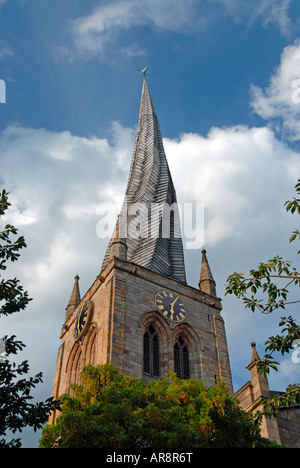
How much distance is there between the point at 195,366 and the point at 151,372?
310cm

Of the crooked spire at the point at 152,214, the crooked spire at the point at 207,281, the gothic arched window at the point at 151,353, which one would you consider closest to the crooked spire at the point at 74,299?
the crooked spire at the point at 152,214

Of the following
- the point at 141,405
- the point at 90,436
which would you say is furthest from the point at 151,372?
the point at 90,436

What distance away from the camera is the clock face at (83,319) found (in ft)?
112

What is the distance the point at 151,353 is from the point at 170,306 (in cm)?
367

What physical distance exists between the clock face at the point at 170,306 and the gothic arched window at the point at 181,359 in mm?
1246

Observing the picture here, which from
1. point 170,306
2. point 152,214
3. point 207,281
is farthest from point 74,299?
point 207,281

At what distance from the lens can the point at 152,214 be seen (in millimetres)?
44062

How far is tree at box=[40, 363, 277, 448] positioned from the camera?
17047 mm

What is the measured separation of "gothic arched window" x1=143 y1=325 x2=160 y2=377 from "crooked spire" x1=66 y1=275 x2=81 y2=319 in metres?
8.36

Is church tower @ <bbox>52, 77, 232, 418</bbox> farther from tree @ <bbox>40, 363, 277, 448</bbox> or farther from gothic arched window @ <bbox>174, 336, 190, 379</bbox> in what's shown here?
tree @ <bbox>40, 363, 277, 448</bbox>

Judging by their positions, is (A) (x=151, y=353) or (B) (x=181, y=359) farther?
(B) (x=181, y=359)

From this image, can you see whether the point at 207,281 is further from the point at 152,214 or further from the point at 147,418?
the point at 147,418

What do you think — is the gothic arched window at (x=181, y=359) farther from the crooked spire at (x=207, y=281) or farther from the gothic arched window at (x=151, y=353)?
the crooked spire at (x=207, y=281)

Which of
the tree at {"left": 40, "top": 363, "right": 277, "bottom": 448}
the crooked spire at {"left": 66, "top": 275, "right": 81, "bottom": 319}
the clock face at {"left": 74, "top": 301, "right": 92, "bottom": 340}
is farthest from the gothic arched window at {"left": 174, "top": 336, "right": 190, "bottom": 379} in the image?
the tree at {"left": 40, "top": 363, "right": 277, "bottom": 448}
